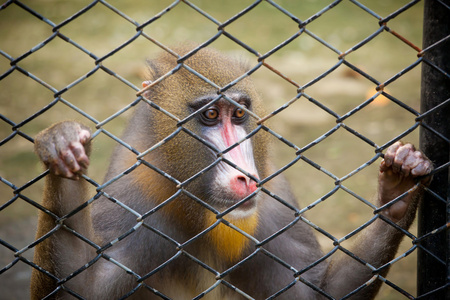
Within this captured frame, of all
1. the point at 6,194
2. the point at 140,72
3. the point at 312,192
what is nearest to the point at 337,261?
the point at 312,192

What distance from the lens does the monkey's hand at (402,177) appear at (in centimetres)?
259

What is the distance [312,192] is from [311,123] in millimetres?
1646

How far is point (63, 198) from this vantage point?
248cm

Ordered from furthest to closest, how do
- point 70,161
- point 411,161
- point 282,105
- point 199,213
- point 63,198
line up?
point 199,213 → point 282,105 → point 411,161 → point 63,198 → point 70,161

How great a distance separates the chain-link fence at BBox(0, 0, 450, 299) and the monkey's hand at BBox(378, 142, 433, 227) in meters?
0.07

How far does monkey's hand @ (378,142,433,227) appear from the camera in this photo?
8.50 ft

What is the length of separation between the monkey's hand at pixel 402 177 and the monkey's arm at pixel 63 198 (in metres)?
1.46

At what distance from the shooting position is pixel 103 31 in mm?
11000

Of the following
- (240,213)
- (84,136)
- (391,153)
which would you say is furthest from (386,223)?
(84,136)

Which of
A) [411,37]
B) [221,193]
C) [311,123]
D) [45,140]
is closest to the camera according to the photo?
[45,140]

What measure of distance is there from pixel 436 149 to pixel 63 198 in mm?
1746

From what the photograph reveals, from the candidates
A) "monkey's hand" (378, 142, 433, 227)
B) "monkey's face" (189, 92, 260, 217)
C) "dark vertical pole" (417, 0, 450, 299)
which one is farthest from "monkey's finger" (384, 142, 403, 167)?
"monkey's face" (189, 92, 260, 217)

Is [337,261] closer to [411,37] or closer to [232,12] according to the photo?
[411,37]

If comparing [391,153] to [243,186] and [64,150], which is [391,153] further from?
[64,150]
